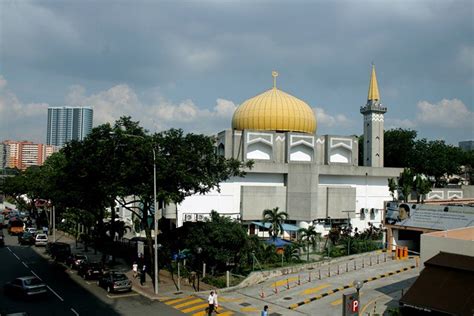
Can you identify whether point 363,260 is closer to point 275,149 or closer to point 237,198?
point 237,198

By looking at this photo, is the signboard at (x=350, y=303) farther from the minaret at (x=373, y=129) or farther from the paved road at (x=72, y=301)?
the minaret at (x=373, y=129)

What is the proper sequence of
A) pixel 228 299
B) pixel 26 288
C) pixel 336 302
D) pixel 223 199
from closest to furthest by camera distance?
pixel 336 302 < pixel 26 288 < pixel 228 299 < pixel 223 199

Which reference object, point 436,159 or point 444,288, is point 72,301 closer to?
point 444,288

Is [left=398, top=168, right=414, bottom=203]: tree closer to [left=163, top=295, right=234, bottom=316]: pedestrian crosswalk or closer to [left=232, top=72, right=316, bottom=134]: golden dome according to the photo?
[left=232, top=72, right=316, bottom=134]: golden dome

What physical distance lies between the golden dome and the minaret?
41.3 feet

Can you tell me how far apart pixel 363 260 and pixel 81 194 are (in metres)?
24.3

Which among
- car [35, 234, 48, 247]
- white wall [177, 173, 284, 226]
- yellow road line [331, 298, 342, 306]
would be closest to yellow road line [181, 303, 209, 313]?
yellow road line [331, 298, 342, 306]

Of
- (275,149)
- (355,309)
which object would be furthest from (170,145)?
(275,149)

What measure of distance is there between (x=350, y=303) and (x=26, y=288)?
781 inches

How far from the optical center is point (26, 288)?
26938 mm

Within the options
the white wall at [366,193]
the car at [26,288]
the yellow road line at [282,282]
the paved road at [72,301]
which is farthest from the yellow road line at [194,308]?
the white wall at [366,193]

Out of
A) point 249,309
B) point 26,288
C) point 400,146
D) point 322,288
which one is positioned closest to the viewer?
point 249,309

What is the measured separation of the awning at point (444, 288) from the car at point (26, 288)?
67.5 feet

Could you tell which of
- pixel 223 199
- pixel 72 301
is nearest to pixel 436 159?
pixel 223 199
